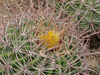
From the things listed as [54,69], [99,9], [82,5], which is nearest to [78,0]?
[82,5]

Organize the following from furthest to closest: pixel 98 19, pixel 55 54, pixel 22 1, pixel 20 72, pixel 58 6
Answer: pixel 22 1 → pixel 58 6 → pixel 98 19 → pixel 55 54 → pixel 20 72

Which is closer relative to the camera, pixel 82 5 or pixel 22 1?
pixel 82 5

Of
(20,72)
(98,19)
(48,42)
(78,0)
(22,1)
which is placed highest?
(22,1)

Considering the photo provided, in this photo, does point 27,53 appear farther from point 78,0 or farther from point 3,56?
point 78,0

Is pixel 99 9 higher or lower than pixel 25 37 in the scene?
higher

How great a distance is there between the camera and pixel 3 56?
3.08 feet

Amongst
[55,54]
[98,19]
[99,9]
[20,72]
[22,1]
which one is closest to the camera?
[20,72]

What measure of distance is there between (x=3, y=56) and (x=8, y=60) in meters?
0.05

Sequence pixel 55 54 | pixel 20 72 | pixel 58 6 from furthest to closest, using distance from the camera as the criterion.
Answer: pixel 58 6, pixel 55 54, pixel 20 72

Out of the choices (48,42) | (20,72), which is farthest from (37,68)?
(48,42)

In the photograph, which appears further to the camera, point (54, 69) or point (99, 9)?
point (99, 9)

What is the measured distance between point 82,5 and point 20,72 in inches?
43.8

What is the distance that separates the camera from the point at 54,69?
967mm

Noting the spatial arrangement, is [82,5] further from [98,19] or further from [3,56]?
[3,56]
